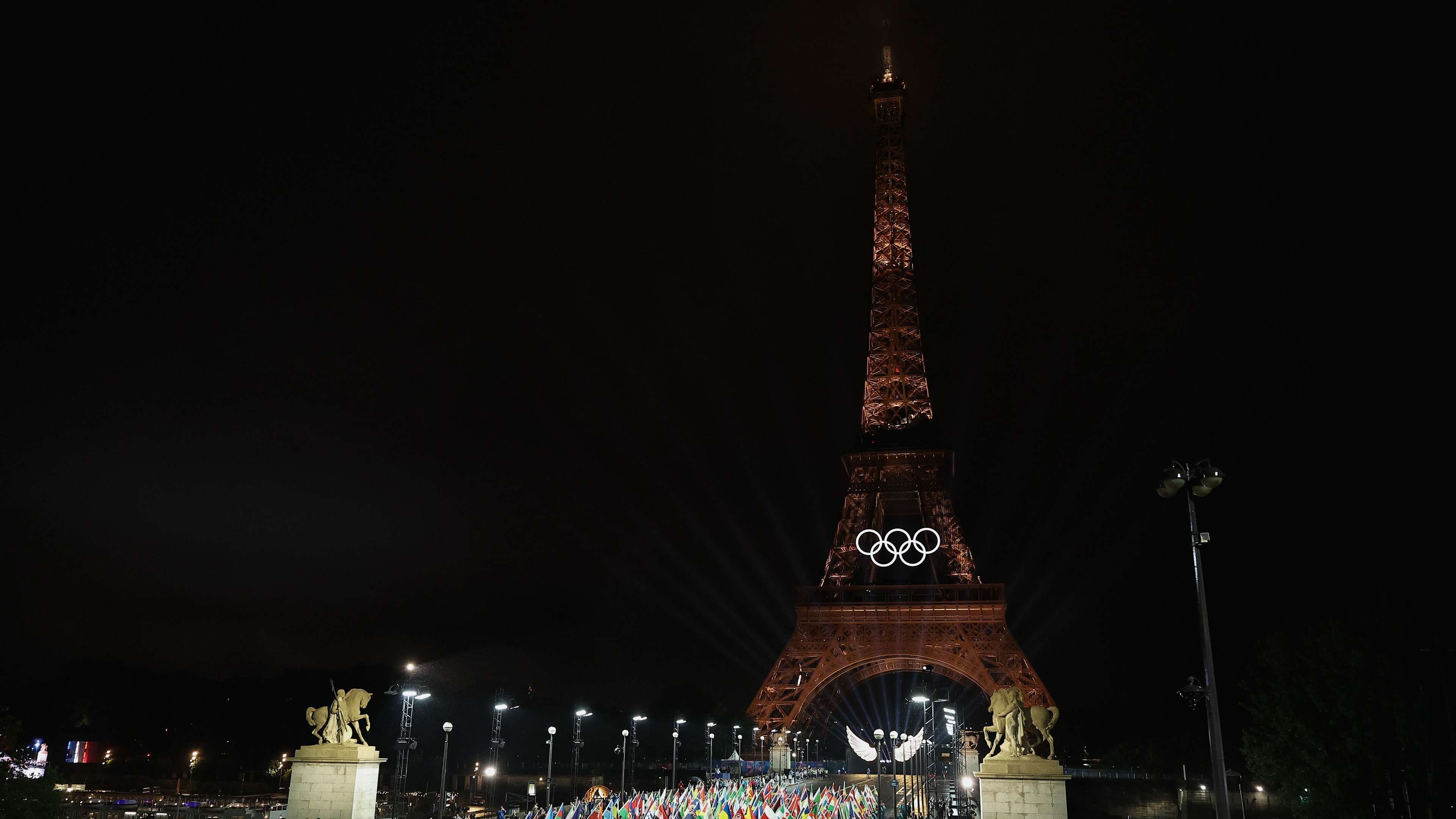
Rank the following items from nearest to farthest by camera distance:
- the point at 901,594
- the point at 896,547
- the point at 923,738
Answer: the point at 923,738
the point at 901,594
the point at 896,547

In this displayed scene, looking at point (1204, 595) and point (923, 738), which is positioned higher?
point (1204, 595)

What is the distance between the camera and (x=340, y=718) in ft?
76.1

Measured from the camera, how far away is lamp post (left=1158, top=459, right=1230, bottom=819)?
12.9 m

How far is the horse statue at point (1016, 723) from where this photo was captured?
2236 cm

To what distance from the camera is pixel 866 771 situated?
83625 mm

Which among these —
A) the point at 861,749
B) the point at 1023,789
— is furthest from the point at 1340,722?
the point at 861,749

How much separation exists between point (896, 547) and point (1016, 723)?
48257 mm

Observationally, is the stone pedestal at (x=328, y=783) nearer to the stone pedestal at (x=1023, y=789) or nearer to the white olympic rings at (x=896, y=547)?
the stone pedestal at (x=1023, y=789)

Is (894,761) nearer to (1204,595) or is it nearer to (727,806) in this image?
(727,806)

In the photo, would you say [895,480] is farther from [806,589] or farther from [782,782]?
[782,782]

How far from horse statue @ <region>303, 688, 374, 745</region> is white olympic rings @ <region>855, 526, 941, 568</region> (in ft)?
153

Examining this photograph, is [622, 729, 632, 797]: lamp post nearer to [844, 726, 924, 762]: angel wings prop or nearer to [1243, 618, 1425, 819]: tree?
[844, 726, 924, 762]: angel wings prop

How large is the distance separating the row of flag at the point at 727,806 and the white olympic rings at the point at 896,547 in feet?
107

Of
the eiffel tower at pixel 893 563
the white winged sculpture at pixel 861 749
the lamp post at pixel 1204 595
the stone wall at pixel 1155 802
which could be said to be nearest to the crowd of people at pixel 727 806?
the lamp post at pixel 1204 595
